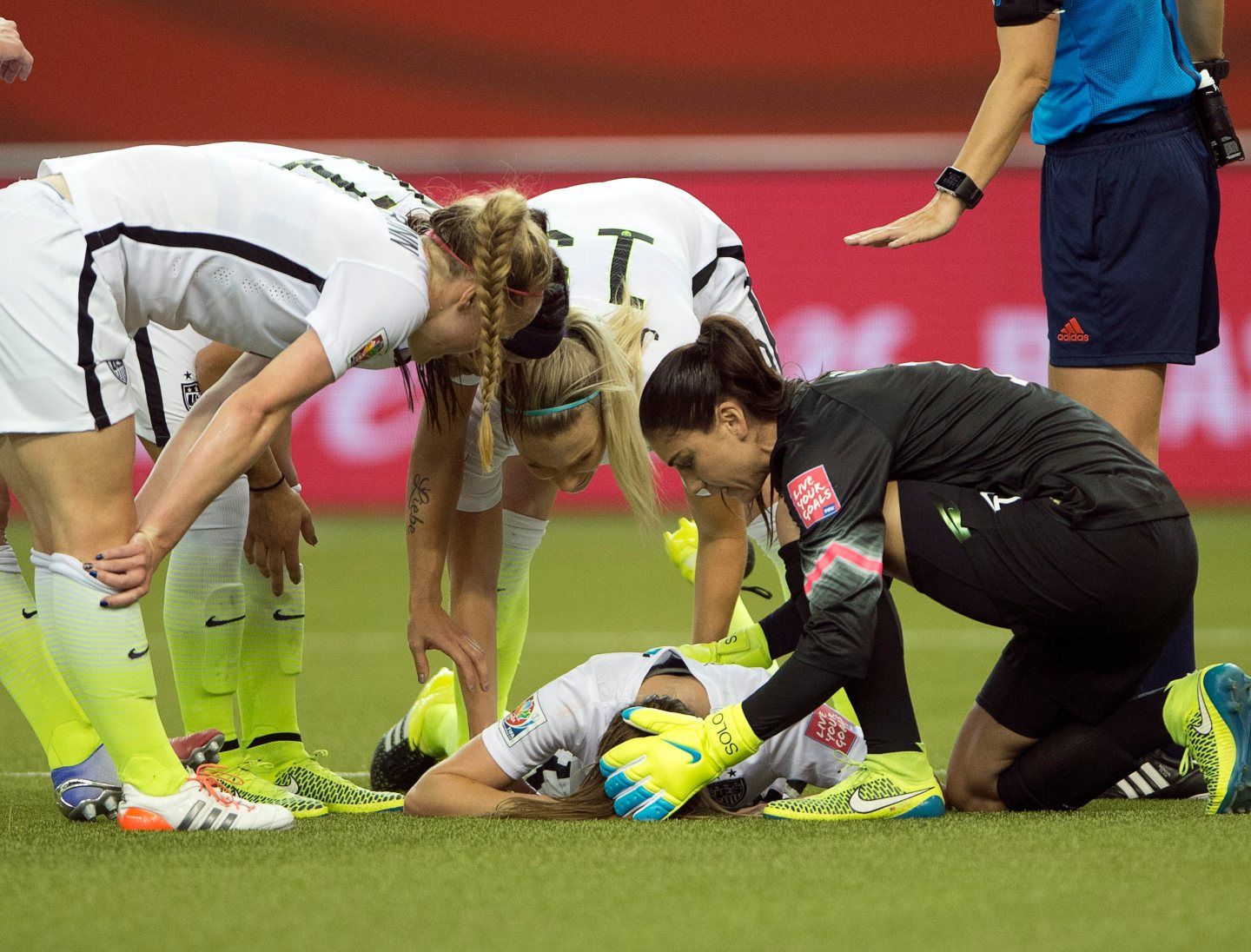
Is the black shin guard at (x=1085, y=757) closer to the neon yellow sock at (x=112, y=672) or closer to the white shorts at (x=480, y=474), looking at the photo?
the white shorts at (x=480, y=474)

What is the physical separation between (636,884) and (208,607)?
1.43 m

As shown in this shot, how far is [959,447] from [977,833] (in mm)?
673

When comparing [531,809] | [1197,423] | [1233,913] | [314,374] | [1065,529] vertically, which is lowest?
[1197,423]

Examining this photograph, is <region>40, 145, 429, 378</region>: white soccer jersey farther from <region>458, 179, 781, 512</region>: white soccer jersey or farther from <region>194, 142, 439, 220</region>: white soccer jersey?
<region>458, 179, 781, 512</region>: white soccer jersey

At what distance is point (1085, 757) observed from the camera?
2.88 metres

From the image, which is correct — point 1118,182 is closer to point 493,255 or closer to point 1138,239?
point 1138,239

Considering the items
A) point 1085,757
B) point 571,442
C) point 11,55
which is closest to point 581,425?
point 571,442

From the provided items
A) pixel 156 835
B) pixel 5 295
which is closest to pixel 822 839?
pixel 156 835

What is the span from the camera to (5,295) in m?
2.63

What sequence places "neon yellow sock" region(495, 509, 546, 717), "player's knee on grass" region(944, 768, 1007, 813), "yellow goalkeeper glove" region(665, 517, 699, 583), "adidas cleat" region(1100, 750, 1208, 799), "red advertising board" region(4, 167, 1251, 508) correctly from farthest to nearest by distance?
"red advertising board" region(4, 167, 1251, 508) → "yellow goalkeeper glove" region(665, 517, 699, 583) → "neon yellow sock" region(495, 509, 546, 717) → "adidas cleat" region(1100, 750, 1208, 799) → "player's knee on grass" region(944, 768, 1007, 813)

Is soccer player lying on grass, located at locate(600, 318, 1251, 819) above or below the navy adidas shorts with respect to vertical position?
below

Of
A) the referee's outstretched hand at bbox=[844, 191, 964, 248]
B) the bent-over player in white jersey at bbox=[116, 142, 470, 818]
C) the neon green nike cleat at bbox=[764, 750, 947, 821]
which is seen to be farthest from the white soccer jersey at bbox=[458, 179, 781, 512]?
the neon green nike cleat at bbox=[764, 750, 947, 821]

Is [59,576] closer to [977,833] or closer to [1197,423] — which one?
[977,833]

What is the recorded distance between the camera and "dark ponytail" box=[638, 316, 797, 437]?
2803mm
